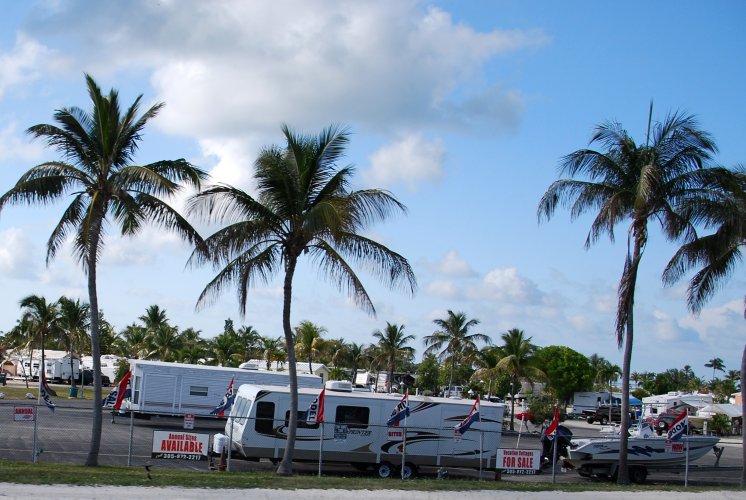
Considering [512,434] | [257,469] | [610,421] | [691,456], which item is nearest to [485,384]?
[610,421]

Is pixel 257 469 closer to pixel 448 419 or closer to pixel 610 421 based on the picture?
pixel 448 419

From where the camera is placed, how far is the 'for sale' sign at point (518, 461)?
21.9 metres

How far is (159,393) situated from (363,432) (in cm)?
1588

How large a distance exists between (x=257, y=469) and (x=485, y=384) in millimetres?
56690

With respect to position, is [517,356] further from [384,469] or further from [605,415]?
[384,469]

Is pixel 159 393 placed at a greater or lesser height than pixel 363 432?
lesser

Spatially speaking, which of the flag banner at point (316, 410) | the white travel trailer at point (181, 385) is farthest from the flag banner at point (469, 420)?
the white travel trailer at point (181, 385)

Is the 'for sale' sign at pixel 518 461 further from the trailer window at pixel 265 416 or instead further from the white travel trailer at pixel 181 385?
the white travel trailer at pixel 181 385

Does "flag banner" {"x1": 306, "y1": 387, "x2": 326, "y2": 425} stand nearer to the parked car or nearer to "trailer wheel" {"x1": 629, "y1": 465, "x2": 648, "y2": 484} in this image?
"trailer wheel" {"x1": 629, "y1": 465, "x2": 648, "y2": 484}

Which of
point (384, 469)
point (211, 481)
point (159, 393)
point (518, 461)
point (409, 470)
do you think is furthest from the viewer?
point (159, 393)

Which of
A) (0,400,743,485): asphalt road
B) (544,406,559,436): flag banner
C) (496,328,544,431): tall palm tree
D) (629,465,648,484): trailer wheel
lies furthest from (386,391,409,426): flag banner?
(496,328,544,431): tall palm tree

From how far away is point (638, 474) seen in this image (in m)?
24.7

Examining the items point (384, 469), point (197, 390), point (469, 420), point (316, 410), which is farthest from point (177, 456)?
point (197, 390)

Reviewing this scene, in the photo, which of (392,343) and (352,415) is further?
(392,343)
